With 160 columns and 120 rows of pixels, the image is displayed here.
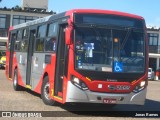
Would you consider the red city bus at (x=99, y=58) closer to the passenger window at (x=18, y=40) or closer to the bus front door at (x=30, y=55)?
the bus front door at (x=30, y=55)

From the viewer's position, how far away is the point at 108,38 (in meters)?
12.1

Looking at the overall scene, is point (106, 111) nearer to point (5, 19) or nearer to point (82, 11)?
point (82, 11)

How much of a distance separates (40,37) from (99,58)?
3994 millimetres

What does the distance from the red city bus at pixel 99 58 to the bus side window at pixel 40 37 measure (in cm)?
157

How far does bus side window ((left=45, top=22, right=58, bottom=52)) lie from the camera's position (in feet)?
44.5

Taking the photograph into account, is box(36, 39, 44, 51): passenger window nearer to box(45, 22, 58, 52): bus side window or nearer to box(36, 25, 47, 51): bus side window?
box(36, 25, 47, 51): bus side window

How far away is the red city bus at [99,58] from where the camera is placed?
11.7 metres

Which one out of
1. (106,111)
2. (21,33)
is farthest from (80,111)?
(21,33)

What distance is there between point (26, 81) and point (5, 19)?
44915 millimetres

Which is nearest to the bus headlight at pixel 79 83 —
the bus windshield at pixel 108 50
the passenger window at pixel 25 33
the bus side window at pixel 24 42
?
the bus windshield at pixel 108 50

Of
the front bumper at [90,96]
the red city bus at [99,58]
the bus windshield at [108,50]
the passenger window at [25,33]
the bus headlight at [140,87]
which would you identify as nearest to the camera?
the front bumper at [90,96]

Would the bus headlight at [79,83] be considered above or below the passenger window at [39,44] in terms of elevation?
below

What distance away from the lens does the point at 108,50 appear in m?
12.0

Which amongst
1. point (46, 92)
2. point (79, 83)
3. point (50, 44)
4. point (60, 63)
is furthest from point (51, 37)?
point (79, 83)
